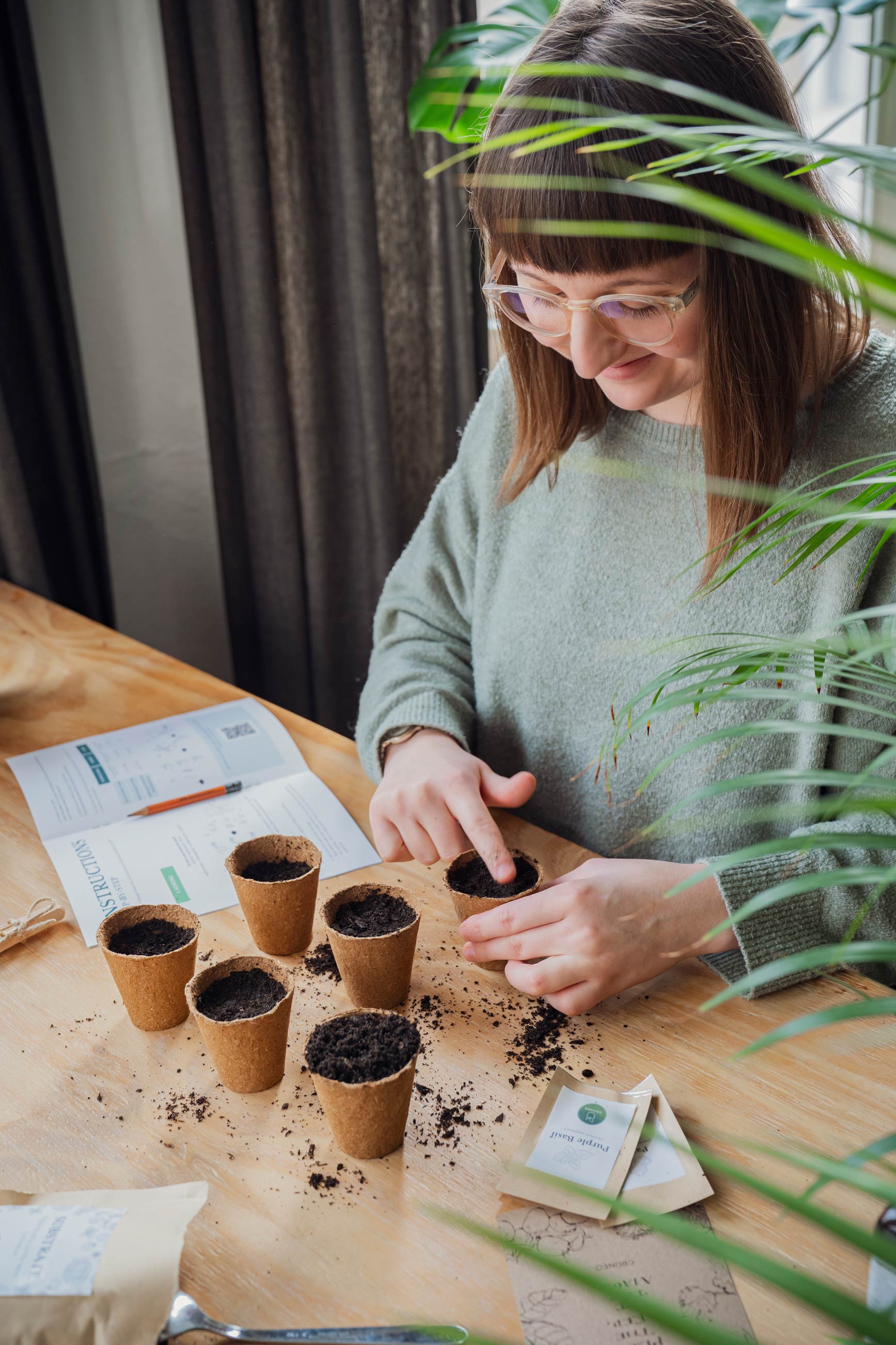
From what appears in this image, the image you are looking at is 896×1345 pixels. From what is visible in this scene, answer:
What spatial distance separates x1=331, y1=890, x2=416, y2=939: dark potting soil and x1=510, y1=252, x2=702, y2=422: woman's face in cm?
50

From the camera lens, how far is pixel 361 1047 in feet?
2.39

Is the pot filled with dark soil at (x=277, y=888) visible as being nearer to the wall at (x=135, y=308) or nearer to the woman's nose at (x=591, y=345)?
the woman's nose at (x=591, y=345)

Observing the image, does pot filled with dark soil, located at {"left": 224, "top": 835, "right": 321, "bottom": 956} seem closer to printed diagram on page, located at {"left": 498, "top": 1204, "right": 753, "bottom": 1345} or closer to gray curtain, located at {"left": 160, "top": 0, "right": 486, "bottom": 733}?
printed diagram on page, located at {"left": 498, "top": 1204, "right": 753, "bottom": 1345}

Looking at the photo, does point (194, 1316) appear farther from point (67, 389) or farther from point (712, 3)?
point (67, 389)

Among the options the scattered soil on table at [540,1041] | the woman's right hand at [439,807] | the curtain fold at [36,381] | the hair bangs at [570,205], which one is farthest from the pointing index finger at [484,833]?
the curtain fold at [36,381]

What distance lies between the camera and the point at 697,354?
0.94 meters

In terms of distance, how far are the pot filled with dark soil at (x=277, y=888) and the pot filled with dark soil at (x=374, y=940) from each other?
0.03m

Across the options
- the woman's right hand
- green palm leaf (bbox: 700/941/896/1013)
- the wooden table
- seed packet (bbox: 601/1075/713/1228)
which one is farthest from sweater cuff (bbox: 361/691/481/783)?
green palm leaf (bbox: 700/941/896/1013)

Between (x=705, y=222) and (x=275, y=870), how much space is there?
65 cm


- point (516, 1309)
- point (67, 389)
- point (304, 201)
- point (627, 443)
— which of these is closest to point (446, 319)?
point (304, 201)

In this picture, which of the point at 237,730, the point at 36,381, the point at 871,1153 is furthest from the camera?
the point at 36,381

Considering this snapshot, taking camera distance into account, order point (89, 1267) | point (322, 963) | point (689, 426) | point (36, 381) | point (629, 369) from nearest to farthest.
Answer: point (89, 1267), point (322, 963), point (629, 369), point (689, 426), point (36, 381)

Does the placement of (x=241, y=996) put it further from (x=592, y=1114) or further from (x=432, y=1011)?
(x=592, y=1114)

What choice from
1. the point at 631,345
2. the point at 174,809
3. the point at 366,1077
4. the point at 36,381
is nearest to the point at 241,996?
the point at 366,1077
